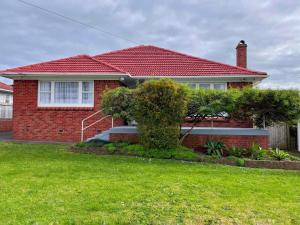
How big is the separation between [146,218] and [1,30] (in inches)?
656

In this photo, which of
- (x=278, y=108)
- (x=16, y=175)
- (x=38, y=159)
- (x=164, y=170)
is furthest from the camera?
(x=278, y=108)

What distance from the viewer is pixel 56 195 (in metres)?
6.02

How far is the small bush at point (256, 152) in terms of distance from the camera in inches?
419

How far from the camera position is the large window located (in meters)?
16.5

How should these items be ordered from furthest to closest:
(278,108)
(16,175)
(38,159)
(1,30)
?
(1,30)
(278,108)
(38,159)
(16,175)

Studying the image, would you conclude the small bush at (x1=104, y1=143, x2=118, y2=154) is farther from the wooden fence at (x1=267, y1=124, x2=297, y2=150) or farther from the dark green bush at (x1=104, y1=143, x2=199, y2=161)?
the wooden fence at (x1=267, y1=124, x2=297, y2=150)

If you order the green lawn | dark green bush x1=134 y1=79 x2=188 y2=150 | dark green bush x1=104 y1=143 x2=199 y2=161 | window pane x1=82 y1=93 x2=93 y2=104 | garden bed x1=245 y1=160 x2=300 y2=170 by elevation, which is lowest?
the green lawn

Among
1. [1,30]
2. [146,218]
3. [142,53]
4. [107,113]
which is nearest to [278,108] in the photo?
[107,113]

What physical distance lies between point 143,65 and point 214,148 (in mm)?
8562

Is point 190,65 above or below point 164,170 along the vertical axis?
above

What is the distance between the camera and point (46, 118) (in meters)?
16.5

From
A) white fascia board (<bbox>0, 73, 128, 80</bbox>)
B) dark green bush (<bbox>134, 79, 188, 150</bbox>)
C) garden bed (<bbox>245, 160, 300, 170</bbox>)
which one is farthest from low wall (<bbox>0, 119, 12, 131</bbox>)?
garden bed (<bbox>245, 160, 300, 170</bbox>)

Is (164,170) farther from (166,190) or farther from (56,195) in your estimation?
(56,195)

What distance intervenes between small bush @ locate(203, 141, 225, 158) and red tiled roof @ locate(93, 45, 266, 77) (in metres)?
5.68
